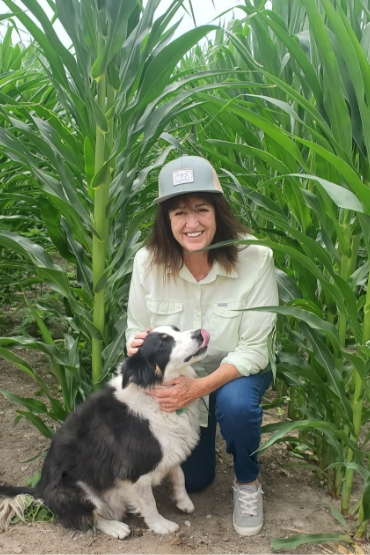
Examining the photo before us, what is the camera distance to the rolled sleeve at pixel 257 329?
1.97 m

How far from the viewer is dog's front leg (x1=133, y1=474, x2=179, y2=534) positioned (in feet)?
6.31

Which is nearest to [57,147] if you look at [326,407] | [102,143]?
[102,143]

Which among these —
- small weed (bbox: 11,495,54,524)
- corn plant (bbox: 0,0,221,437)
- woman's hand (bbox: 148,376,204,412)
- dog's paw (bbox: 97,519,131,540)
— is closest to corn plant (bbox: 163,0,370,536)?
corn plant (bbox: 0,0,221,437)

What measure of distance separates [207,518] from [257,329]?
31.4 inches

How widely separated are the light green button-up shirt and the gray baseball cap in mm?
312

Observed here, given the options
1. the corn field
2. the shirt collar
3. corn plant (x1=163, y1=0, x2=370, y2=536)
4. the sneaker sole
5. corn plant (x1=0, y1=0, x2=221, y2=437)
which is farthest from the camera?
the shirt collar

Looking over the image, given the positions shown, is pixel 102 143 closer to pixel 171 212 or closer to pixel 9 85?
pixel 171 212

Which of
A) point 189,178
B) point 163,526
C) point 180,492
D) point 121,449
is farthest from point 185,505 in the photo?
point 189,178

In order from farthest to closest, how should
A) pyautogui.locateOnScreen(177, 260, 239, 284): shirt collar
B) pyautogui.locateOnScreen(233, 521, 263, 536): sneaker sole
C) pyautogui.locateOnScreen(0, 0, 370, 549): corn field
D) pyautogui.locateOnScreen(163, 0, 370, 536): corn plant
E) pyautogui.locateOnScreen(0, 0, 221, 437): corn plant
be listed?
pyautogui.locateOnScreen(177, 260, 239, 284): shirt collar, pyautogui.locateOnScreen(233, 521, 263, 536): sneaker sole, pyautogui.locateOnScreen(0, 0, 221, 437): corn plant, pyautogui.locateOnScreen(0, 0, 370, 549): corn field, pyautogui.locateOnScreen(163, 0, 370, 536): corn plant

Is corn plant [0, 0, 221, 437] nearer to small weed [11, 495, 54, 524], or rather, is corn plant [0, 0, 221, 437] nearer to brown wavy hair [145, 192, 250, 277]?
brown wavy hair [145, 192, 250, 277]

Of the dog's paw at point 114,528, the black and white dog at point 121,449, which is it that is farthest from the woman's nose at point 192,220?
the dog's paw at point 114,528

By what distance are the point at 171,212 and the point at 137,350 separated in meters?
0.54

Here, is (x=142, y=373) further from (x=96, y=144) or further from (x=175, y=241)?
(x=96, y=144)

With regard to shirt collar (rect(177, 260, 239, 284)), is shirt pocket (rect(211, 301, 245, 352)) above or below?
below
